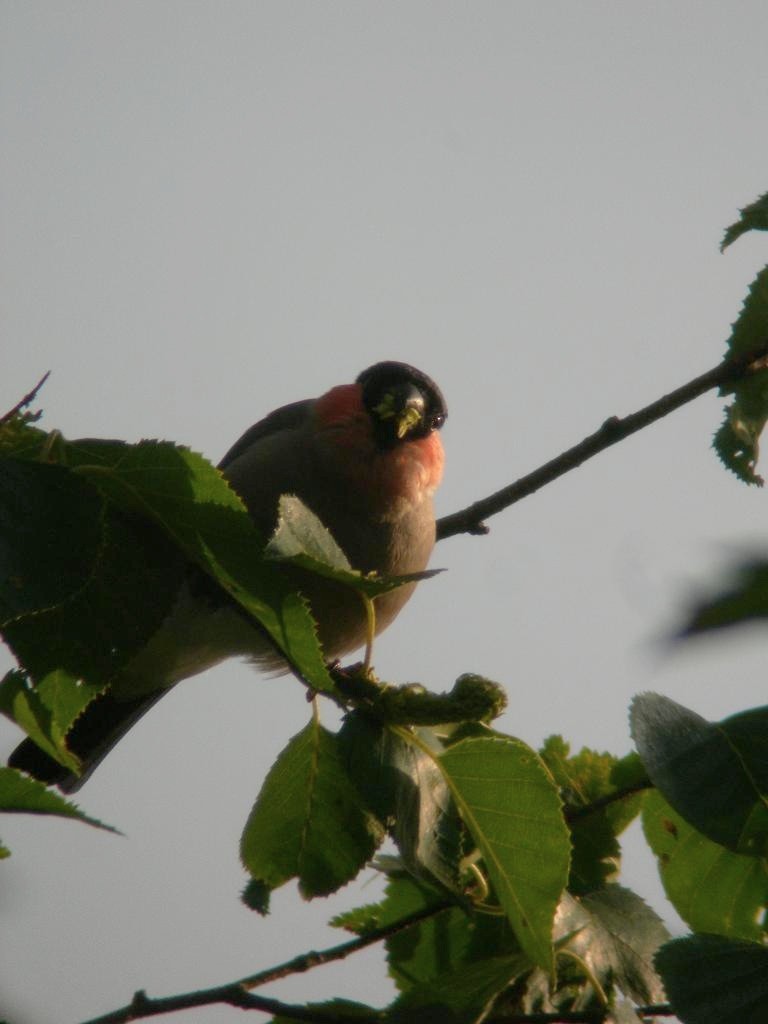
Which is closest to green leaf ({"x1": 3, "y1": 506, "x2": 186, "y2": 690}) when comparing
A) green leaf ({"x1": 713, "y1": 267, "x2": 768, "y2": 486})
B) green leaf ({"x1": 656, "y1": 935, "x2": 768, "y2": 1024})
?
green leaf ({"x1": 656, "y1": 935, "x2": 768, "y2": 1024})

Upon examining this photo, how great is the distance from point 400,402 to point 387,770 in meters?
2.66

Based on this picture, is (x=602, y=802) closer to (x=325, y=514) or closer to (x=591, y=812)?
(x=591, y=812)

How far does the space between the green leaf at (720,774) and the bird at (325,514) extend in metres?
1.85

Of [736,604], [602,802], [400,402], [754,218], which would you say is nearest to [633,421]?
[754,218]

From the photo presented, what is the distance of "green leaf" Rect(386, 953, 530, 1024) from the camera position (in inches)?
73.0

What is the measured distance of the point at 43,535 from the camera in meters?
1.57

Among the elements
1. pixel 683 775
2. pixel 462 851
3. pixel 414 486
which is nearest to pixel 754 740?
pixel 683 775

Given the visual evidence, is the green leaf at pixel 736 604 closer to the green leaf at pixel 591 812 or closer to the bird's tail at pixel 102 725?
the green leaf at pixel 591 812

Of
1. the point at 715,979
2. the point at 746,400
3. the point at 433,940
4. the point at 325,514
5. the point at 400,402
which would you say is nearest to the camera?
the point at 715,979

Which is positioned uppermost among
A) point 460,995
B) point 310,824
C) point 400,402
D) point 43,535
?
point 400,402

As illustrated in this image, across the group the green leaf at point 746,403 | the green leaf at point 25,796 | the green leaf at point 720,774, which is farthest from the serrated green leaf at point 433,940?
the green leaf at point 746,403

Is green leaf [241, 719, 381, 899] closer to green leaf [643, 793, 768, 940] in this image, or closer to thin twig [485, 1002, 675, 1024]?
thin twig [485, 1002, 675, 1024]

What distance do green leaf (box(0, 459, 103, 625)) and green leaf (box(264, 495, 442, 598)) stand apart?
0.27 metres

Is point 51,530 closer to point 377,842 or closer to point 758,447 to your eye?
point 377,842
